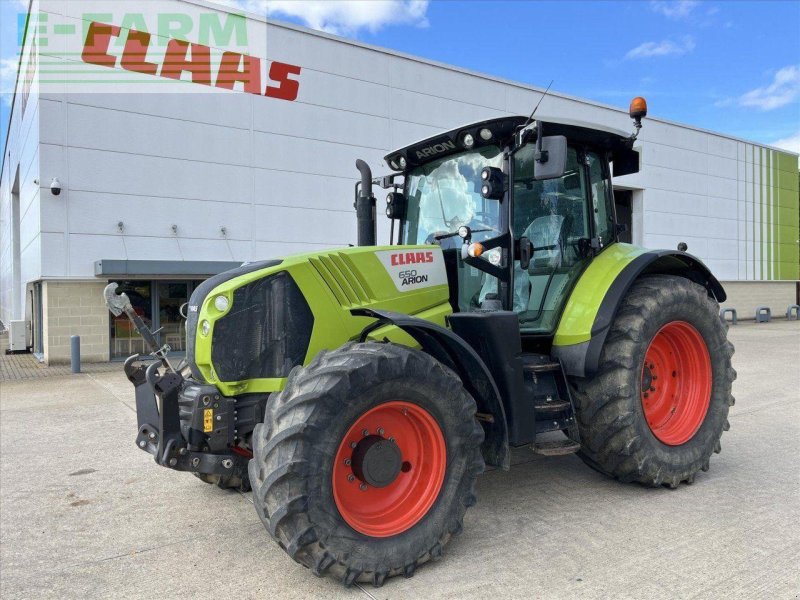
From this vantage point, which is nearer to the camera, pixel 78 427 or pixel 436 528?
pixel 436 528

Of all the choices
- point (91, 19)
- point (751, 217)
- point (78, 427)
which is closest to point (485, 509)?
point (78, 427)

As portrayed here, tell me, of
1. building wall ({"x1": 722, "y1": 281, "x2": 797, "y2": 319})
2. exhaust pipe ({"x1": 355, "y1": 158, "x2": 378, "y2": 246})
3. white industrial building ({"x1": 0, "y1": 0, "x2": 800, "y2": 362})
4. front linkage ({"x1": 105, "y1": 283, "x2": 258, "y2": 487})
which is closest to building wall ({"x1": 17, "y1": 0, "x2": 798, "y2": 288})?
white industrial building ({"x1": 0, "y1": 0, "x2": 800, "y2": 362})

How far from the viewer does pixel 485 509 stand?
12.6ft

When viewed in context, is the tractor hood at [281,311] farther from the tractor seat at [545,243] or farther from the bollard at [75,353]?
the bollard at [75,353]

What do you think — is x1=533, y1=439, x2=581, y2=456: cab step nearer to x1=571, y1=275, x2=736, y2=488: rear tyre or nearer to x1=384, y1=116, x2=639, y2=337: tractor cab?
x1=571, y1=275, x2=736, y2=488: rear tyre

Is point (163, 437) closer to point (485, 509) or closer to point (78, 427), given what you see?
point (485, 509)

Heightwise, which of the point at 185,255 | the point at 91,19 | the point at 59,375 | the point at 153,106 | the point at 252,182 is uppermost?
the point at 91,19

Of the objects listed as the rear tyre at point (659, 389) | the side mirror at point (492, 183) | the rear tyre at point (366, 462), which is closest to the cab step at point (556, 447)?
the rear tyre at point (659, 389)

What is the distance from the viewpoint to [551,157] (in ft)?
11.4

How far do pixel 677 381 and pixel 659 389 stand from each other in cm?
18

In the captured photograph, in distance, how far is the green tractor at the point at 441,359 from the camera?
284cm

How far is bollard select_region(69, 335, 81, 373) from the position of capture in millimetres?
11867

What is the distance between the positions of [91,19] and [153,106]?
2.03 m

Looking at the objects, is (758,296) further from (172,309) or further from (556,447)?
(556,447)
